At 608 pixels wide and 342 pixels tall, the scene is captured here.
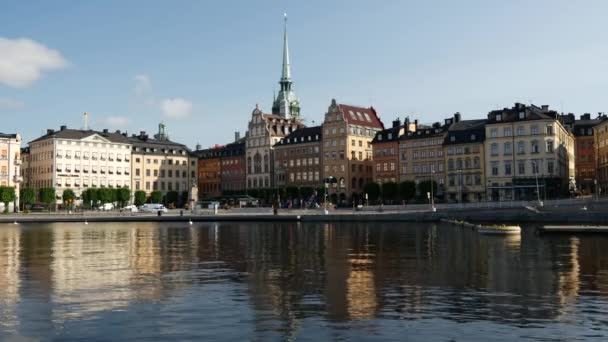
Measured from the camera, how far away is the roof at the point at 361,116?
17612cm

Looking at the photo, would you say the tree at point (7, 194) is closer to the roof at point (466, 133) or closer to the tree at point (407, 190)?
the tree at point (407, 190)

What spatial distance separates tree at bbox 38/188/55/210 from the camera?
545 ft

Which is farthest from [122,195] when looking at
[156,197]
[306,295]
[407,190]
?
[306,295]

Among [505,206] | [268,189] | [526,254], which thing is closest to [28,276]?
[526,254]

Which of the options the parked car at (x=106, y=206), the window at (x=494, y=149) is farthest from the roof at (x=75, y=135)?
the window at (x=494, y=149)

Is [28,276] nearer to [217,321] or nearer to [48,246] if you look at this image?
[217,321]

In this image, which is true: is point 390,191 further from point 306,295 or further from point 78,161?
point 306,295

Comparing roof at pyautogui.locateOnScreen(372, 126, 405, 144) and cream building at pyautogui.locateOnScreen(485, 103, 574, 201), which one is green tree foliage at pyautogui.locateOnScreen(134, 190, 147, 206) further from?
cream building at pyautogui.locateOnScreen(485, 103, 574, 201)

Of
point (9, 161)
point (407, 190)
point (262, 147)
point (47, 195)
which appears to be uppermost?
point (262, 147)

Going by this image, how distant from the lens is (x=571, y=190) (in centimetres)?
13600

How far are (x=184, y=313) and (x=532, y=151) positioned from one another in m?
124

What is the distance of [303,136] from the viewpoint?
615ft

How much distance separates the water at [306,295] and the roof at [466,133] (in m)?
99.9

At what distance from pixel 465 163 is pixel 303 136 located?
53.2 m
